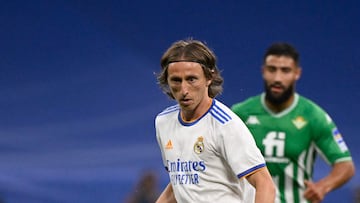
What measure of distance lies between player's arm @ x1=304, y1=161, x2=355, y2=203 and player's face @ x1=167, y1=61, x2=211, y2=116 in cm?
197

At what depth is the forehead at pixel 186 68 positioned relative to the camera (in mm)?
4461

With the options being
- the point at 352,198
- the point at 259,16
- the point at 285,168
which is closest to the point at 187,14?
the point at 259,16

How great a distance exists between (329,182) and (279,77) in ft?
2.78

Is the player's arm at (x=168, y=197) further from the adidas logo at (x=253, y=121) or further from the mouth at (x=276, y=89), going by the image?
the mouth at (x=276, y=89)

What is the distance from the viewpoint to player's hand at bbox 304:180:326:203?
624 centimetres

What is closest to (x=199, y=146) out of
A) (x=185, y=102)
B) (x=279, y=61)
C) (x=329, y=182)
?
(x=185, y=102)

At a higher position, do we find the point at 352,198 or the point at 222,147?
the point at 352,198

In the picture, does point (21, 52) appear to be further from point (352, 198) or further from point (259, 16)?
point (352, 198)

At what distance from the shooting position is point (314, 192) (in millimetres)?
6246

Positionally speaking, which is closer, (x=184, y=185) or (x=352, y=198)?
(x=184, y=185)

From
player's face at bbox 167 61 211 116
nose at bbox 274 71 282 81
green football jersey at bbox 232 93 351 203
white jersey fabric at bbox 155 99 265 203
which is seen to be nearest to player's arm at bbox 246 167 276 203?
white jersey fabric at bbox 155 99 265 203

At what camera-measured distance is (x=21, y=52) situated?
30.0 ft

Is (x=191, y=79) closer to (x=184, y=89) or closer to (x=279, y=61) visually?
(x=184, y=89)

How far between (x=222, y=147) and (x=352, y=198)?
4.09 m
